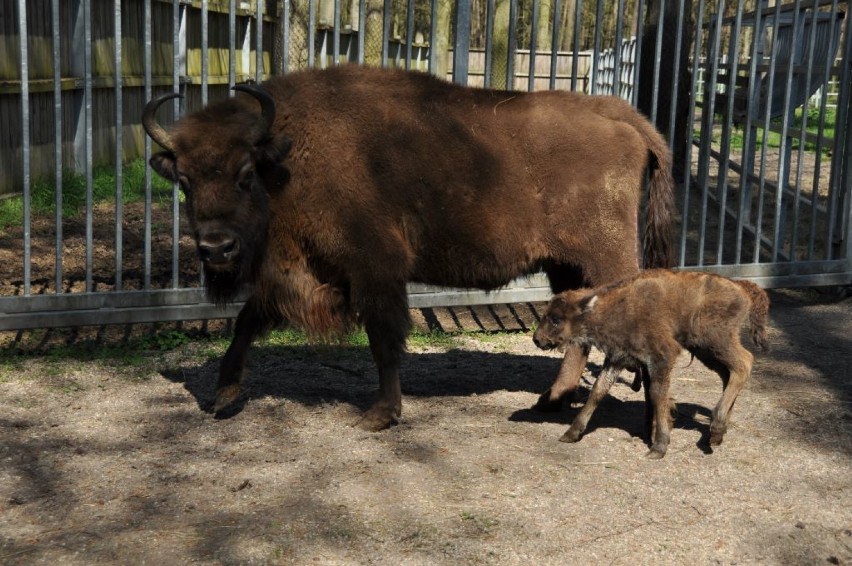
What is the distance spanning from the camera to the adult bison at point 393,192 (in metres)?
6.46

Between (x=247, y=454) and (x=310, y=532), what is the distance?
1.23m

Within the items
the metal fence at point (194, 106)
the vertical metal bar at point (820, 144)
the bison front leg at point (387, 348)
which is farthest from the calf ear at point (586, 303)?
the vertical metal bar at point (820, 144)

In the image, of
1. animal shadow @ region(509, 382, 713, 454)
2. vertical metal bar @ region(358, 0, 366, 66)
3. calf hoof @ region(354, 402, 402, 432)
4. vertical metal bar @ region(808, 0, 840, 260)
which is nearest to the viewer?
calf hoof @ region(354, 402, 402, 432)

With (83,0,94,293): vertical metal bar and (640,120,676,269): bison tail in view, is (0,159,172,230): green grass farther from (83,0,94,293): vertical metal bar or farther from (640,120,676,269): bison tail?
(640,120,676,269): bison tail

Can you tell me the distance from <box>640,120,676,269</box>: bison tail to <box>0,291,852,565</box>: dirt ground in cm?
102

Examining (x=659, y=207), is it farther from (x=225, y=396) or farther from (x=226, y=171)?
(x=225, y=396)

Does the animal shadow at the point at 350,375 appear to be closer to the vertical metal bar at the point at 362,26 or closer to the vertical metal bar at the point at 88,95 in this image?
the vertical metal bar at the point at 88,95

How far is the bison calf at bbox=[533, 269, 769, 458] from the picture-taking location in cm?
611

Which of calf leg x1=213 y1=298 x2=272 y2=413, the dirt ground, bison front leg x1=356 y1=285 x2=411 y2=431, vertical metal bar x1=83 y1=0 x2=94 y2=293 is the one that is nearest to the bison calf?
the dirt ground

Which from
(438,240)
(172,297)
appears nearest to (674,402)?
(438,240)

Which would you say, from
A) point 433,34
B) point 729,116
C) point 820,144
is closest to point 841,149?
point 820,144

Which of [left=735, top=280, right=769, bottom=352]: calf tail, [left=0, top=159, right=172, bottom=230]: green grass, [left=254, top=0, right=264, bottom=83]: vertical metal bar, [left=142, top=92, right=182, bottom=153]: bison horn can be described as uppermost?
[left=254, top=0, right=264, bottom=83]: vertical metal bar

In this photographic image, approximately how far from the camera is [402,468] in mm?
5848

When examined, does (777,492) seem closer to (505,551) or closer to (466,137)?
(505,551)
